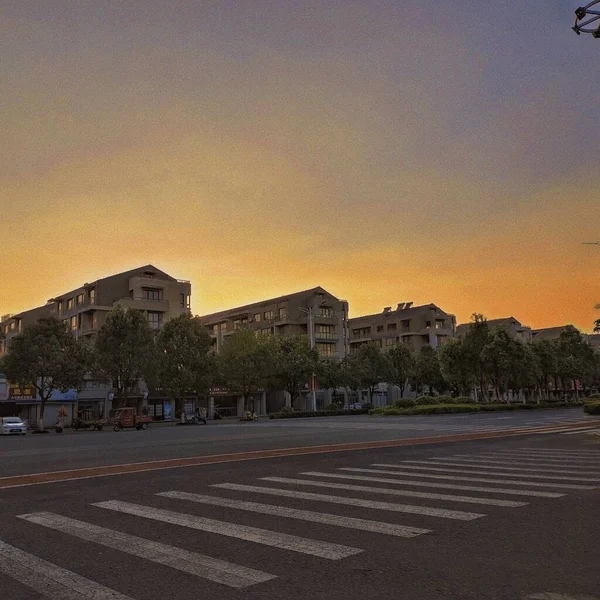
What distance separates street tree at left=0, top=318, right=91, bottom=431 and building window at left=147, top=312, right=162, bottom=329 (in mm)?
20789

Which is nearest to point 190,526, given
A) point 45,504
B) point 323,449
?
point 45,504

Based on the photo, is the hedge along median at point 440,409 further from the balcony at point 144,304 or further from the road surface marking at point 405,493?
the road surface marking at point 405,493

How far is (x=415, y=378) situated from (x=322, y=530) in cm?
8030

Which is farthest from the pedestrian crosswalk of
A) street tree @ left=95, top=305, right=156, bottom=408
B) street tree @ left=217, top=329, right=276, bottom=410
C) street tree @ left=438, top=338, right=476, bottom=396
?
street tree @ left=217, top=329, right=276, bottom=410

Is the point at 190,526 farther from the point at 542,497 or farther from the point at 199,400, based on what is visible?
the point at 199,400

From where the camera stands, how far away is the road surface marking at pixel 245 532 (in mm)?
5801

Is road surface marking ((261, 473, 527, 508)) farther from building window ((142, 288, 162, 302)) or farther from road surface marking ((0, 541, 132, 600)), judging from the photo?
building window ((142, 288, 162, 302))

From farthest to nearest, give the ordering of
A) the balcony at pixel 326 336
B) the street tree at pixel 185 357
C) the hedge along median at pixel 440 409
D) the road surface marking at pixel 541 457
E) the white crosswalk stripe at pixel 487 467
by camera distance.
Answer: the balcony at pixel 326 336, the street tree at pixel 185 357, the hedge along median at pixel 440 409, the road surface marking at pixel 541 457, the white crosswalk stripe at pixel 487 467

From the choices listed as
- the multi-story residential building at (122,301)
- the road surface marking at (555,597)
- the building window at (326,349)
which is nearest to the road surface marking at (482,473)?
the road surface marking at (555,597)

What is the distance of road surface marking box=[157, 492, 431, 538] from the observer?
6.58 meters

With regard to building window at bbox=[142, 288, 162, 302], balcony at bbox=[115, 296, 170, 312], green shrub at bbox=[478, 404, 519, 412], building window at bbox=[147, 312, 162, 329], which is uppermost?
building window at bbox=[142, 288, 162, 302]

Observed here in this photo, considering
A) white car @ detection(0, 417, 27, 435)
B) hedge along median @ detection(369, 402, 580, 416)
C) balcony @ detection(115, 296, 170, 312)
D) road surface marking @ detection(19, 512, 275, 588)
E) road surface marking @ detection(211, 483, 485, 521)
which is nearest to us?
road surface marking @ detection(19, 512, 275, 588)

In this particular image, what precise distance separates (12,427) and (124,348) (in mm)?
11679

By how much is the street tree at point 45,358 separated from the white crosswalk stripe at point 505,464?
1488 inches
